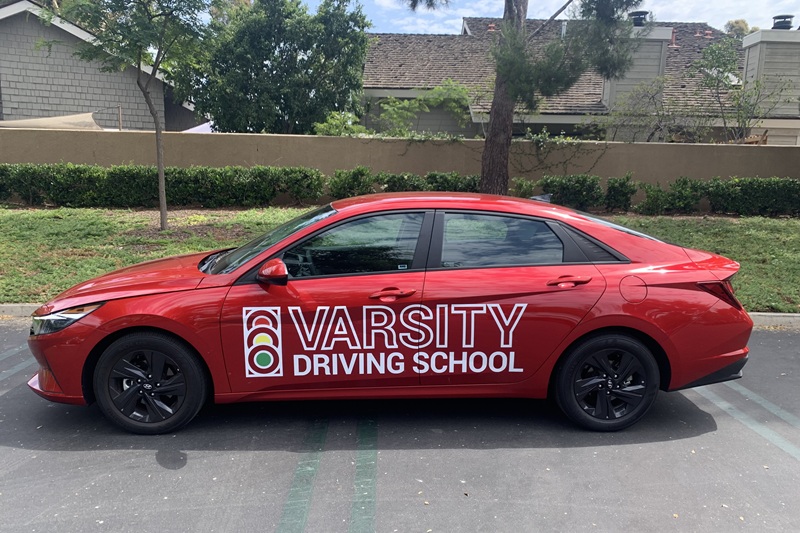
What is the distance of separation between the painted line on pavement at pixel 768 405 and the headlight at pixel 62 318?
15.7ft

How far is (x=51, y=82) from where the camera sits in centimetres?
1872

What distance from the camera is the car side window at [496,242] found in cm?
407

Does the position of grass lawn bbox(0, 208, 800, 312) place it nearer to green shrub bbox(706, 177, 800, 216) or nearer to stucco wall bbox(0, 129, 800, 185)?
green shrub bbox(706, 177, 800, 216)

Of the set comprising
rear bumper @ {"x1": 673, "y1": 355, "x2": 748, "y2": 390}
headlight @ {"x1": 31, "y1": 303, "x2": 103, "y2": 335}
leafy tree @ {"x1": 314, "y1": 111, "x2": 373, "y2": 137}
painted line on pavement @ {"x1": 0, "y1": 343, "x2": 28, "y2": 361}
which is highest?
leafy tree @ {"x1": 314, "y1": 111, "x2": 373, "y2": 137}

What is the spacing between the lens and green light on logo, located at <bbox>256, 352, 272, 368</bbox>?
390 cm

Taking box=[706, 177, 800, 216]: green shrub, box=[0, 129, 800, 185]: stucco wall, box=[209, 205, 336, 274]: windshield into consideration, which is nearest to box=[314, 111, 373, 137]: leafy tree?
box=[0, 129, 800, 185]: stucco wall

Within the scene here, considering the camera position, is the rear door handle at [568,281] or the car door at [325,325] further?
the rear door handle at [568,281]

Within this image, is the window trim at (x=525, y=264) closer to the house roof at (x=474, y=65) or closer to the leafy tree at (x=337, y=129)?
the leafy tree at (x=337, y=129)

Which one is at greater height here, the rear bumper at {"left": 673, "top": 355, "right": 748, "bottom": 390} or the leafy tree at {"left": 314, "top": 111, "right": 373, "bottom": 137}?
the leafy tree at {"left": 314, "top": 111, "right": 373, "bottom": 137}

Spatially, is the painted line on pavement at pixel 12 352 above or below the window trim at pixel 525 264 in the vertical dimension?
below

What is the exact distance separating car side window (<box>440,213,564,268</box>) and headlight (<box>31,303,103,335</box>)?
7.59 ft

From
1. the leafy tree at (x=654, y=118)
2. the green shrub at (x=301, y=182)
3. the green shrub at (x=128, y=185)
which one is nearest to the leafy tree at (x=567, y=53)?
the green shrub at (x=301, y=182)

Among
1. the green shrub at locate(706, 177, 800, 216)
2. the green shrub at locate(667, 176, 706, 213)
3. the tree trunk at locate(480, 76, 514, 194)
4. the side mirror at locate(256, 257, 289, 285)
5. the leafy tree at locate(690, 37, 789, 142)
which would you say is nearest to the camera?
the side mirror at locate(256, 257, 289, 285)

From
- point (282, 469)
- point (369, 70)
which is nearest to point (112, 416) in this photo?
point (282, 469)
